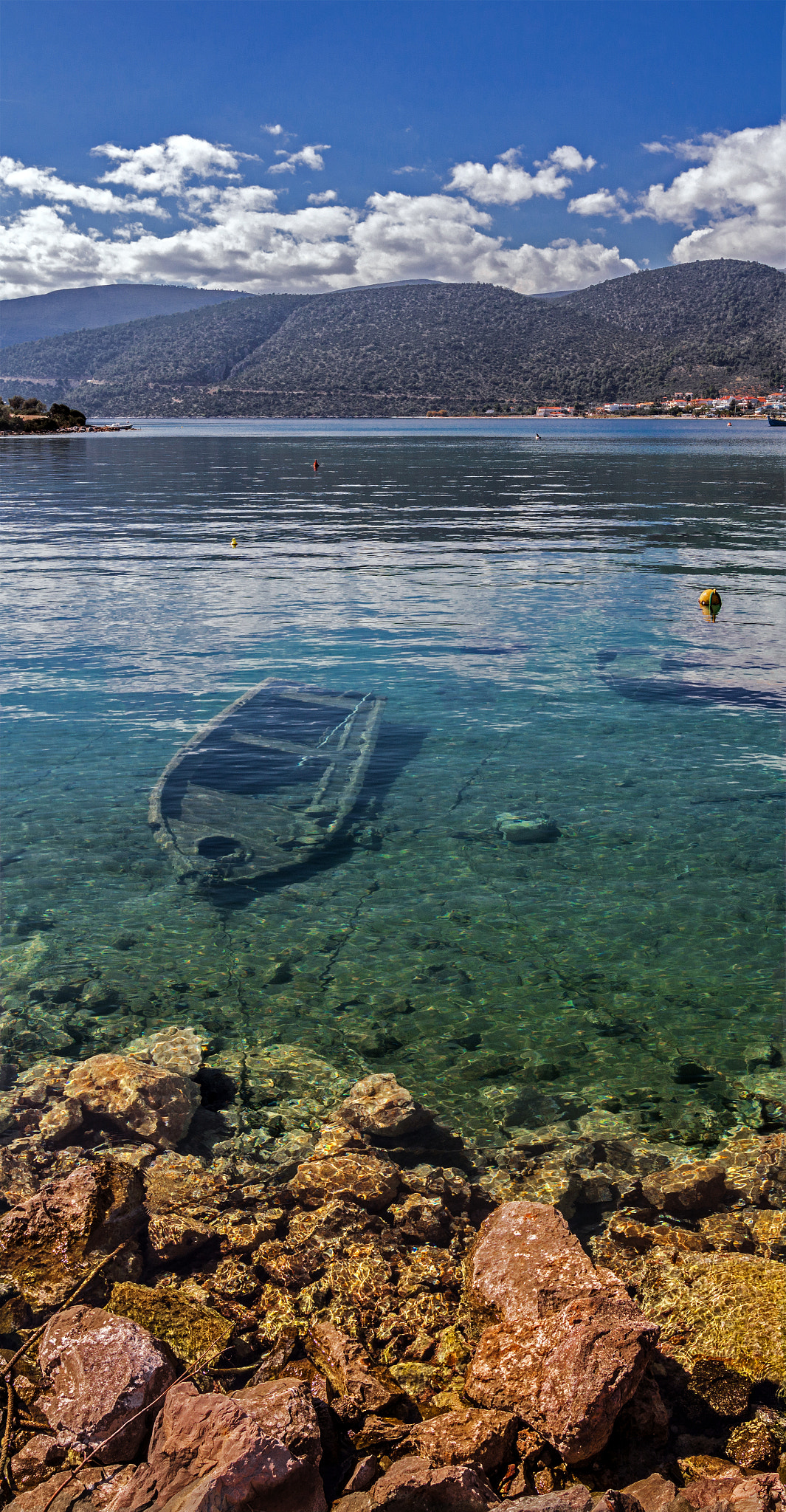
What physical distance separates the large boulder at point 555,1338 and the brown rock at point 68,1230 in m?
2.54

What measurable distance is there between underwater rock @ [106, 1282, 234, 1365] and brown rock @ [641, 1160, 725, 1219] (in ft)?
10.7

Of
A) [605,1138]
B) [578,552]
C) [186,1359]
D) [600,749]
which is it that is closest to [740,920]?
[605,1138]

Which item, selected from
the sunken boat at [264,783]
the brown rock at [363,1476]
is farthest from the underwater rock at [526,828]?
the brown rock at [363,1476]

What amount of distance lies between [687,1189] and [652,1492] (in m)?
2.48

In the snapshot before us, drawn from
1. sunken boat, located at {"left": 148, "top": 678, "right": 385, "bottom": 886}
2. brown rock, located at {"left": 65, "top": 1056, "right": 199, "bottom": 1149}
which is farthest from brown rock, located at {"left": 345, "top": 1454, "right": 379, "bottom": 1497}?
sunken boat, located at {"left": 148, "top": 678, "right": 385, "bottom": 886}

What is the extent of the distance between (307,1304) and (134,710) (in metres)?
14.2

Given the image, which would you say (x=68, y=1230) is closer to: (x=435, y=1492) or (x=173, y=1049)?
(x=173, y=1049)

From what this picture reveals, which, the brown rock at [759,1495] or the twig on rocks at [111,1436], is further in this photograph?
the twig on rocks at [111,1436]

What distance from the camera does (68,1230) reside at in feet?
22.2

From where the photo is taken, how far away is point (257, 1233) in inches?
272

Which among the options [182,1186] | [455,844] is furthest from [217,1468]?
[455,844]

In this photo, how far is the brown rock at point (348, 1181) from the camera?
7176 mm

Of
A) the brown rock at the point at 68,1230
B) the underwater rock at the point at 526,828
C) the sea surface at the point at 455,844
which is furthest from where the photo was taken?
the underwater rock at the point at 526,828

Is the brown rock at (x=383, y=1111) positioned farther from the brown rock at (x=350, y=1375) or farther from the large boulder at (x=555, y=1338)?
the brown rock at (x=350, y=1375)
